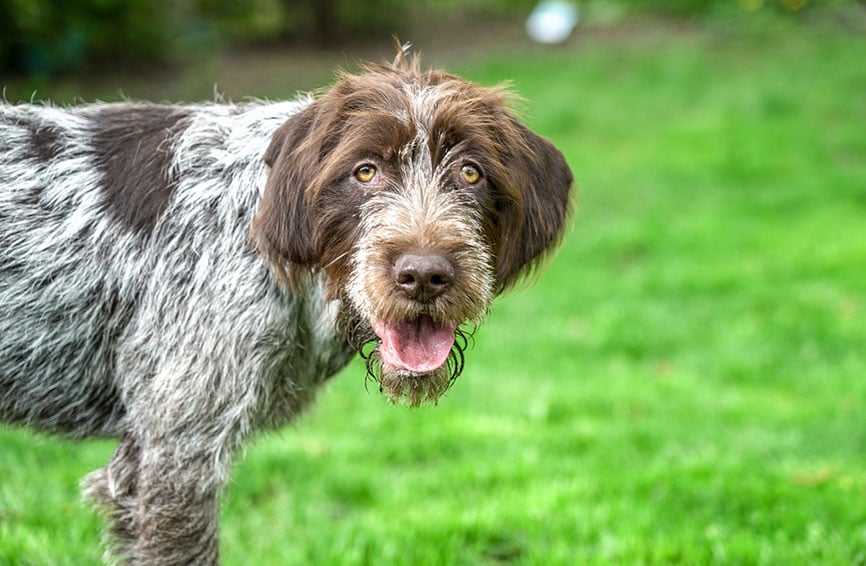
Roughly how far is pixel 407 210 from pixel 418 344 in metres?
0.42

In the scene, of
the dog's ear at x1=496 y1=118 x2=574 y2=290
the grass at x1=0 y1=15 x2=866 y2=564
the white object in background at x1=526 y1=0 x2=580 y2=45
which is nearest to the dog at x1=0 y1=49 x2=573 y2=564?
the dog's ear at x1=496 y1=118 x2=574 y2=290

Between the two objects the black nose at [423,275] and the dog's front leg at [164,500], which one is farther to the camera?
Answer: the dog's front leg at [164,500]

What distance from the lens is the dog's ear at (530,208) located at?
360cm

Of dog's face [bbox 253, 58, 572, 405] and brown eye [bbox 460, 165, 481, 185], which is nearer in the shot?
dog's face [bbox 253, 58, 572, 405]

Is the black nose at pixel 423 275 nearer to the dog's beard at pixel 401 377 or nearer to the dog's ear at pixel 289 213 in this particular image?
the dog's beard at pixel 401 377

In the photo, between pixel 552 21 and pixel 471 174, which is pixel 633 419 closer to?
pixel 471 174

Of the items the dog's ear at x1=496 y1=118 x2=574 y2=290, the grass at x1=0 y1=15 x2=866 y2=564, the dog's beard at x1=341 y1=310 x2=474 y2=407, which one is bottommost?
the grass at x1=0 y1=15 x2=866 y2=564

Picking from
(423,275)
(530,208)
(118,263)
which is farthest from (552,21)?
(423,275)

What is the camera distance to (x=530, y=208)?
143 inches

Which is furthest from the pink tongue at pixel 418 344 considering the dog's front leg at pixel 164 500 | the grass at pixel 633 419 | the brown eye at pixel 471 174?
the grass at pixel 633 419

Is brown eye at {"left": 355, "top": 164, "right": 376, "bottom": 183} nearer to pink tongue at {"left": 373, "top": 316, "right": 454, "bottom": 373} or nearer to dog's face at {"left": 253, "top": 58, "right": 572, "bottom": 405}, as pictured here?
dog's face at {"left": 253, "top": 58, "right": 572, "bottom": 405}

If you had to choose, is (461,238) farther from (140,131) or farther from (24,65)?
(24,65)

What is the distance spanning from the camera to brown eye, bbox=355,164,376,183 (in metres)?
3.45

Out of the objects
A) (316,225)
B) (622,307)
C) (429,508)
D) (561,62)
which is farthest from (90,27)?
(316,225)
